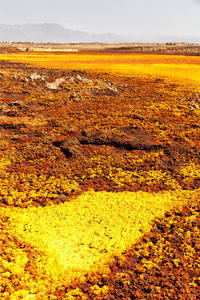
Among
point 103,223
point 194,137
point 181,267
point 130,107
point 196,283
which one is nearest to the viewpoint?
point 196,283

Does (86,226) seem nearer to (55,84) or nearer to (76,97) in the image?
(76,97)

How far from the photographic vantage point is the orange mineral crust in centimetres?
995

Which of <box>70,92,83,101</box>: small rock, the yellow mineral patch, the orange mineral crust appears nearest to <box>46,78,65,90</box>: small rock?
<box>70,92,83,101</box>: small rock

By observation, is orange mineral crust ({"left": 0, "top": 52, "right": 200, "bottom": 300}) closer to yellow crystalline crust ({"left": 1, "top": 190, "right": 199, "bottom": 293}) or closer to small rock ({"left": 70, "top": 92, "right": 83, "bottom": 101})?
yellow crystalline crust ({"left": 1, "top": 190, "right": 199, "bottom": 293})

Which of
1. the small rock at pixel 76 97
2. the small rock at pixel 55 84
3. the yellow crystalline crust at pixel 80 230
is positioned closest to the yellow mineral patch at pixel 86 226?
the yellow crystalline crust at pixel 80 230

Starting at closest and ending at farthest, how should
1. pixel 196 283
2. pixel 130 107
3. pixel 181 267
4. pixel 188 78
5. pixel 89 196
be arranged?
pixel 196 283 → pixel 181 267 → pixel 89 196 → pixel 130 107 → pixel 188 78

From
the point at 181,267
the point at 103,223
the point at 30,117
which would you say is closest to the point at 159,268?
the point at 181,267

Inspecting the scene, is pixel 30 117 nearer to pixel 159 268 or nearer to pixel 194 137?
pixel 194 137

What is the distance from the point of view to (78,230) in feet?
40.6

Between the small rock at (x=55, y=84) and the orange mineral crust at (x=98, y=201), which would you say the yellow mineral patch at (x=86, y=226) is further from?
the small rock at (x=55, y=84)

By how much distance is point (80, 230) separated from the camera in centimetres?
1238

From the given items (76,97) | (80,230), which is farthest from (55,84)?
(80,230)

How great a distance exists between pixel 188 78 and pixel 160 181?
39058 mm

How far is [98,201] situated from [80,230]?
2756 millimetres
